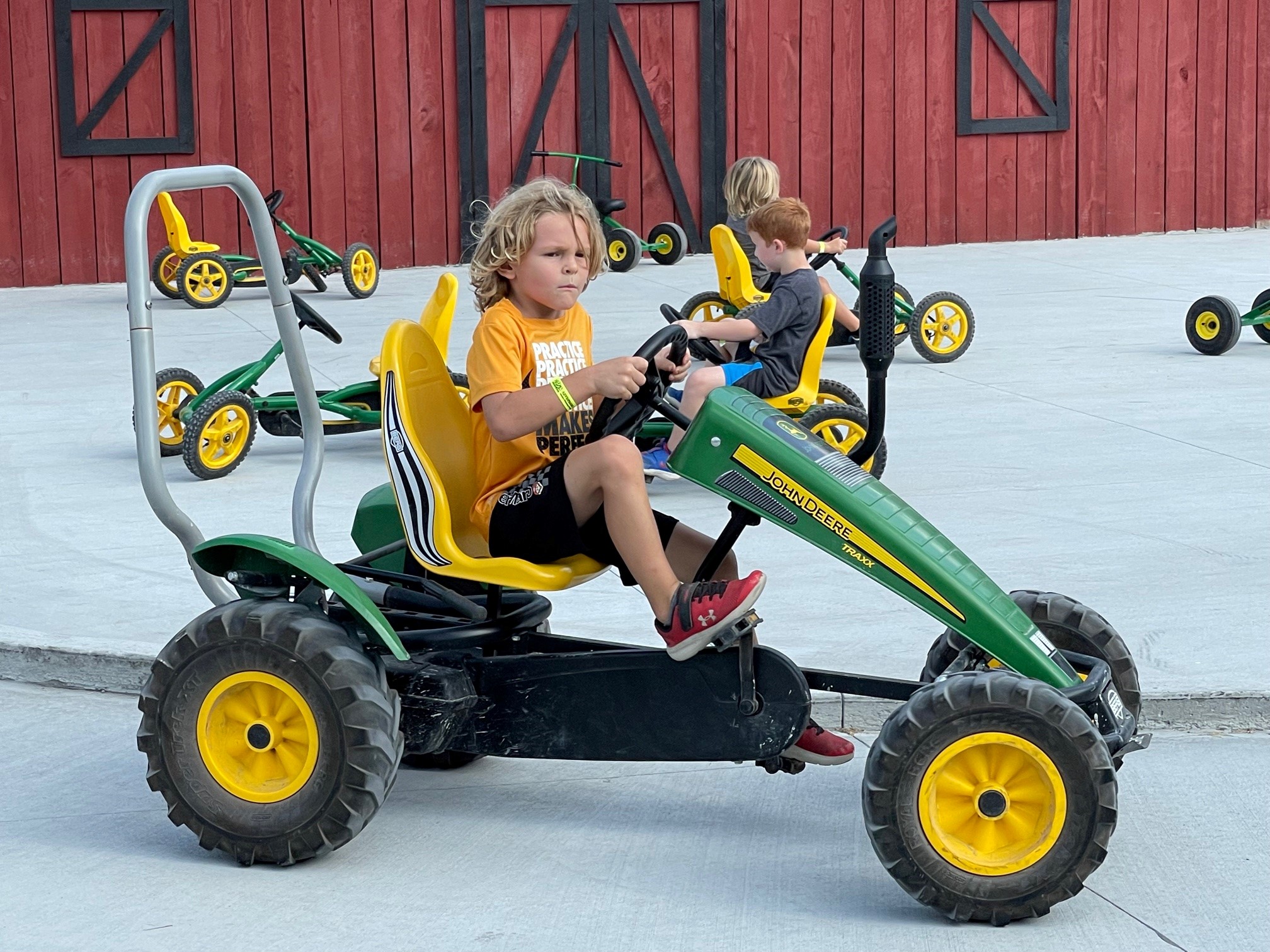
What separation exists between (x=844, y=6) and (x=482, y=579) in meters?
13.2

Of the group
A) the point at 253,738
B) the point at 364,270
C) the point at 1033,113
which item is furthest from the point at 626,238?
the point at 253,738

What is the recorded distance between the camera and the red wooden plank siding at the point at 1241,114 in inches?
664

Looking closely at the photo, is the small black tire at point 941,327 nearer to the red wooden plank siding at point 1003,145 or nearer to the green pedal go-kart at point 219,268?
the green pedal go-kart at point 219,268

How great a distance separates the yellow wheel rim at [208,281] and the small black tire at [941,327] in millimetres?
5235

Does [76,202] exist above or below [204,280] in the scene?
above

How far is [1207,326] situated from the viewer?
9.66 meters

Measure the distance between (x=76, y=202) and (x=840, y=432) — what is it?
363 inches

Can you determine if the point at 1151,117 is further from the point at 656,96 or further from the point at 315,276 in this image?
the point at 315,276

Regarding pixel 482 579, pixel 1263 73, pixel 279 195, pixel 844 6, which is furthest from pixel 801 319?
pixel 1263 73

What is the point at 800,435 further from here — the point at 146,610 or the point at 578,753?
the point at 146,610

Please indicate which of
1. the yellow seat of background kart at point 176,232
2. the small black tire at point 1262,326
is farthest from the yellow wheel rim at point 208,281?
the small black tire at point 1262,326

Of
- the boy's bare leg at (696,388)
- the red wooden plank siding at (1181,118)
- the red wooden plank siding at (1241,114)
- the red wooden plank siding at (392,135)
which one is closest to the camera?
the boy's bare leg at (696,388)

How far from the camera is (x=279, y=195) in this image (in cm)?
1127

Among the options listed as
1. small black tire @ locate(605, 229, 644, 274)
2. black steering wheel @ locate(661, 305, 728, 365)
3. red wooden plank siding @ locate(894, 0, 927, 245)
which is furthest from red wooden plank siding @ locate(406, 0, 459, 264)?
black steering wheel @ locate(661, 305, 728, 365)
